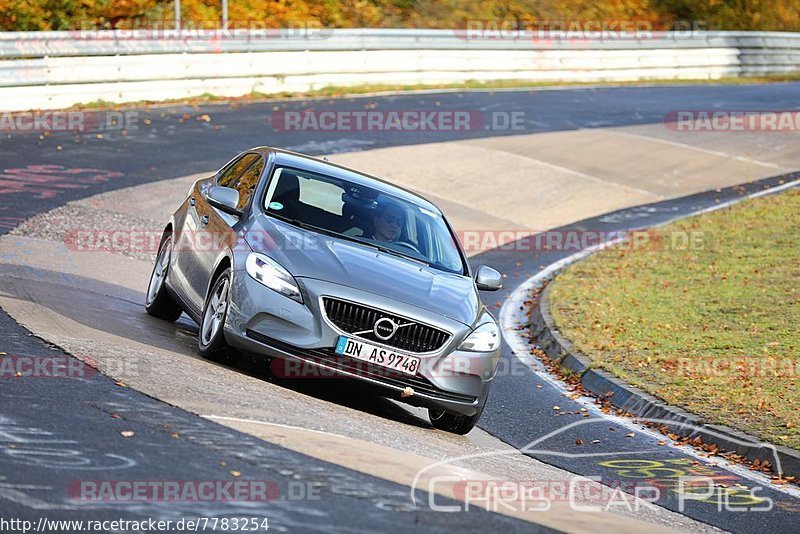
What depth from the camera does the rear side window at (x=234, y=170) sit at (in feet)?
35.8

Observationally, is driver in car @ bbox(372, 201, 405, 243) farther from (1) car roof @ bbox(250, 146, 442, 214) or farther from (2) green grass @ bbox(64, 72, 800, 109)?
(2) green grass @ bbox(64, 72, 800, 109)

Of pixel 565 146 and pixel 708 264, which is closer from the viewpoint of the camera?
pixel 708 264

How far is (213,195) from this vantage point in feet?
32.2

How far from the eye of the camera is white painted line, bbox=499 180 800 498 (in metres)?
9.07

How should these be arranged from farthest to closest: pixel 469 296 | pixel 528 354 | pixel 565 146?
pixel 565 146 → pixel 528 354 → pixel 469 296

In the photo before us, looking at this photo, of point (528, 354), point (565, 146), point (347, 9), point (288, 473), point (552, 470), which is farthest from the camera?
point (347, 9)

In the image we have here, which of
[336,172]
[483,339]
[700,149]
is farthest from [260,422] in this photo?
[700,149]

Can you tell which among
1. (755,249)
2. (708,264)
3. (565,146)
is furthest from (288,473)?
(565,146)

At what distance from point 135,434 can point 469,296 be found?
10.9 feet

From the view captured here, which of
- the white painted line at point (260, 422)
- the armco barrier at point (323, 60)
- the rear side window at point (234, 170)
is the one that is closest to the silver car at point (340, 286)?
the rear side window at point (234, 170)

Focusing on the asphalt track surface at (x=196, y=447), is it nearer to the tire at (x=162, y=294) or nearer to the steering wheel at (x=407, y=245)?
the steering wheel at (x=407, y=245)

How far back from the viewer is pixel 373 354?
848cm

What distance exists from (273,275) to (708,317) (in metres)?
Result: 6.61

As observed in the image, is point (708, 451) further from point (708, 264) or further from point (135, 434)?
point (708, 264)
